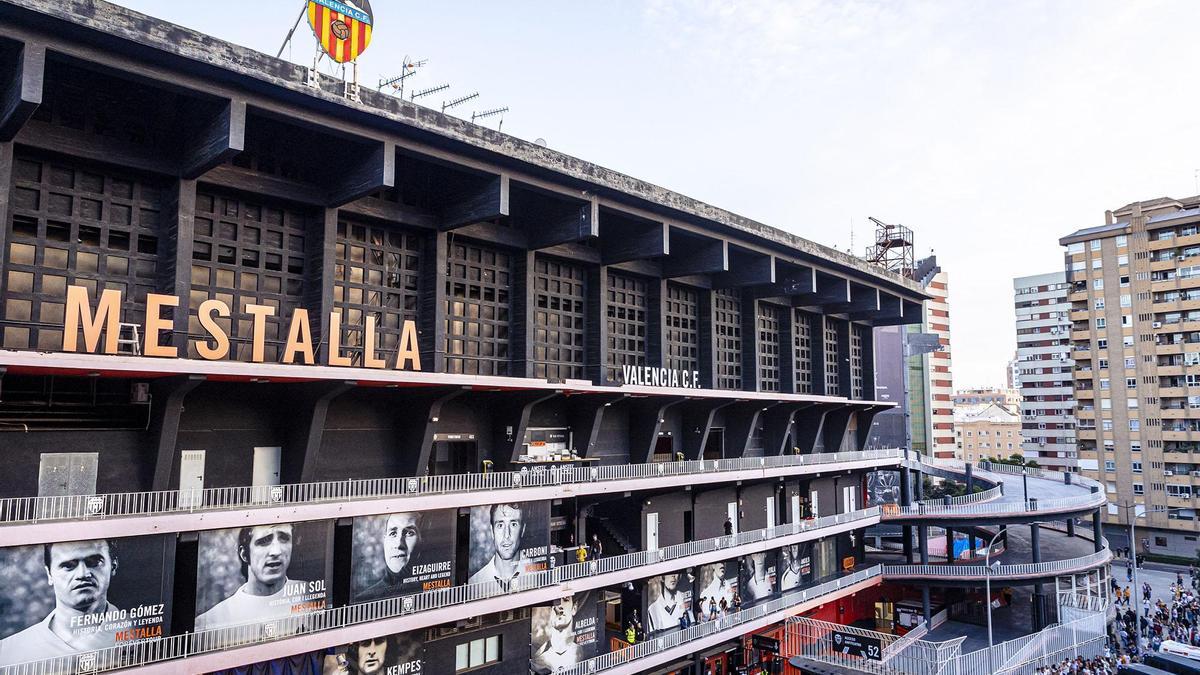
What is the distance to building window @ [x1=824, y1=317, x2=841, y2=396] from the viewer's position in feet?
181

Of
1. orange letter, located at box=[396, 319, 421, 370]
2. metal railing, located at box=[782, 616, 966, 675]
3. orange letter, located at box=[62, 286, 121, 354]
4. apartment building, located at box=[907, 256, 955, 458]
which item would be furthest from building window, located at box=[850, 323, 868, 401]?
orange letter, located at box=[62, 286, 121, 354]

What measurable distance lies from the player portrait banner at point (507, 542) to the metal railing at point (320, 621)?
0.39 meters

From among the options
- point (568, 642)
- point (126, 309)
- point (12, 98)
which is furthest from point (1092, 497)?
point (12, 98)

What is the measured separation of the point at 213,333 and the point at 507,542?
13.0m

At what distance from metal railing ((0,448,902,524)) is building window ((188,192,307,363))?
14.9 feet

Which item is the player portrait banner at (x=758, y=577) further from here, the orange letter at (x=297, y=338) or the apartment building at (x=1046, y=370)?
the apartment building at (x=1046, y=370)

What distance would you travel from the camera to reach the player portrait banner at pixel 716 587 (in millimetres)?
38906

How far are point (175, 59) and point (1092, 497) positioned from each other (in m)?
59.1

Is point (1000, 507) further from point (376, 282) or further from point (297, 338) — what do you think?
point (297, 338)

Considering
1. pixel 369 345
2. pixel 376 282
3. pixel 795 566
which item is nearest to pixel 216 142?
pixel 369 345

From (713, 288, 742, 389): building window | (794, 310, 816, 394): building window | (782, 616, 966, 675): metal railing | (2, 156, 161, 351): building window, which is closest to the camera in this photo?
(2, 156, 161, 351): building window

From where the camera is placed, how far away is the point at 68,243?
20.8 m

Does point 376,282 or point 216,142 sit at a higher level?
point 216,142

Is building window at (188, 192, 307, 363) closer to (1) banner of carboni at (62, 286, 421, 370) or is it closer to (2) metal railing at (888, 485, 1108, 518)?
(1) banner of carboni at (62, 286, 421, 370)
